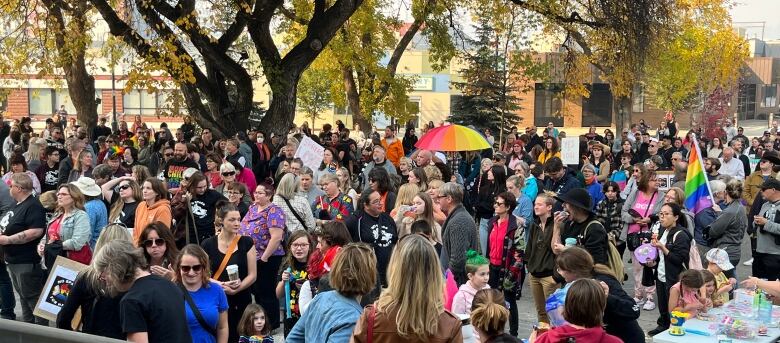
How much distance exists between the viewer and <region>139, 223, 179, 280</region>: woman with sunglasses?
6.69 m

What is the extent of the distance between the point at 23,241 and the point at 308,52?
10608 millimetres

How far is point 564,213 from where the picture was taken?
8070mm

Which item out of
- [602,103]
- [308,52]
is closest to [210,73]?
[308,52]

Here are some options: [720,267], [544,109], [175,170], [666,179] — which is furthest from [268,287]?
[544,109]

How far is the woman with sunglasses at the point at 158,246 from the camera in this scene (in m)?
6.69

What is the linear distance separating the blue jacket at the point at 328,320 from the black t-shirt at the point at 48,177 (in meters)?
9.90

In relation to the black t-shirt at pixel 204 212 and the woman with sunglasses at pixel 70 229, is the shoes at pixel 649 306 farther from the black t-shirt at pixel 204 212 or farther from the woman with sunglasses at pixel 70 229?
the woman with sunglasses at pixel 70 229

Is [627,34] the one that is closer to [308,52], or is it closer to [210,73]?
[308,52]

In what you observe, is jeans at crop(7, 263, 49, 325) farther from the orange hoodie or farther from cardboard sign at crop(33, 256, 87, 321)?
cardboard sign at crop(33, 256, 87, 321)

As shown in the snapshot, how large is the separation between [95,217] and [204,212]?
1.09 meters

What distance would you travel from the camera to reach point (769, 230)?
33.1ft

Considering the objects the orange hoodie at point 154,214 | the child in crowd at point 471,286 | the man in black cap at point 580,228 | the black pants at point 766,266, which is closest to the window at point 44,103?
the orange hoodie at point 154,214

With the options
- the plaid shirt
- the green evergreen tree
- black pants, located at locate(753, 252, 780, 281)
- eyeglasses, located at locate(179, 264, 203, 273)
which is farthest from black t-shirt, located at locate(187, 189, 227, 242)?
the green evergreen tree

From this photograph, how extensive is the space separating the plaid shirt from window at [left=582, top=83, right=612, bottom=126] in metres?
50.4
